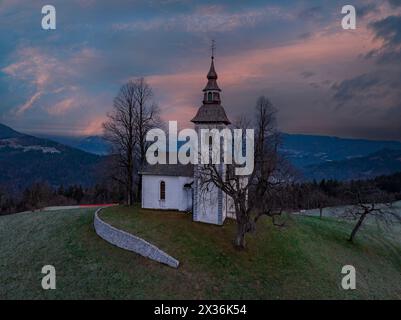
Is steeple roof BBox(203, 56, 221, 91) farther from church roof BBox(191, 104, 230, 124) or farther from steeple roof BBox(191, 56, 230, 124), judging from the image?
church roof BBox(191, 104, 230, 124)

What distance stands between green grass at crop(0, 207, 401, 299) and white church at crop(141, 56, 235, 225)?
1.58 metres

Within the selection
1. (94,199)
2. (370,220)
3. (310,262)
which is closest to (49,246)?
(310,262)

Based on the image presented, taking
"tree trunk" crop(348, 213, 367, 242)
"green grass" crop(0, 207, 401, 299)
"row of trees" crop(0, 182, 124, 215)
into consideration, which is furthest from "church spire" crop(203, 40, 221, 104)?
"row of trees" crop(0, 182, 124, 215)

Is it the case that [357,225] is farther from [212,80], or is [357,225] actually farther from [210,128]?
[212,80]

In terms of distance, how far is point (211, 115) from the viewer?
1347 inches

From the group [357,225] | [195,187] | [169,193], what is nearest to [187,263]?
[195,187]

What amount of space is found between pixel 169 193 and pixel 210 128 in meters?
8.81

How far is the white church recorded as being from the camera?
34.2 meters

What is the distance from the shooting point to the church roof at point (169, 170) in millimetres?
37478

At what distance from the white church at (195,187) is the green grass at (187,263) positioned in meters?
1.58

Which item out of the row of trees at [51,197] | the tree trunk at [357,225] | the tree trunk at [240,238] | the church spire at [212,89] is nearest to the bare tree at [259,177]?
the tree trunk at [240,238]

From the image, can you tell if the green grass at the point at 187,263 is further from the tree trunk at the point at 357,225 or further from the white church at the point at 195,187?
the white church at the point at 195,187

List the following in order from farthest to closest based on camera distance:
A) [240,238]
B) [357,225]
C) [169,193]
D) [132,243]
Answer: [357,225]
[169,193]
[240,238]
[132,243]
